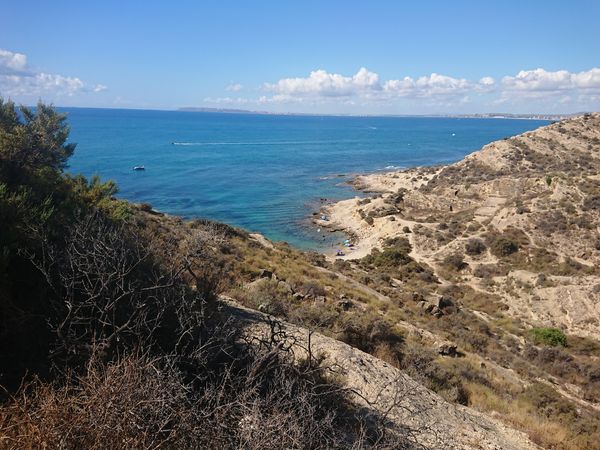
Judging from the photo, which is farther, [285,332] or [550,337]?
[550,337]

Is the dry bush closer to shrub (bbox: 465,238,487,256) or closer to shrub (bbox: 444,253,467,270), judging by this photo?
shrub (bbox: 444,253,467,270)

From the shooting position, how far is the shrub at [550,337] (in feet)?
65.5

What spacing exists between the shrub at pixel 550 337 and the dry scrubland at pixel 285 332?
0.29 ft

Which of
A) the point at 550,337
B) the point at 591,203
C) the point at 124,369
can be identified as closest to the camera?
the point at 124,369

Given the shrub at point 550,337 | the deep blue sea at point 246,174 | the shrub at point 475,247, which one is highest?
the deep blue sea at point 246,174

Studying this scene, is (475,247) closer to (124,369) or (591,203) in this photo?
(591,203)

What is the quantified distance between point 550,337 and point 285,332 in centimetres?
1802

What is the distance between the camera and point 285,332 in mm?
7508

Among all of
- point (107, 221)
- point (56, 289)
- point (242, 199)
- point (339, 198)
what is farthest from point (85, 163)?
point (56, 289)

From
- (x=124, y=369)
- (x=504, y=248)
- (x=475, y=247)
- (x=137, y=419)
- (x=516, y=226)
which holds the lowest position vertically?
(x=475, y=247)

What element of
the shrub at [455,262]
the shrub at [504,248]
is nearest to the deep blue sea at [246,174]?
the shrub at [455,262]

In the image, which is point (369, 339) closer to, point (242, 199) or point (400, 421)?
point (400, 421)

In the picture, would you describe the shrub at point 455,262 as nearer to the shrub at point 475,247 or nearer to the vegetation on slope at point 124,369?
the shrub at point 475,247

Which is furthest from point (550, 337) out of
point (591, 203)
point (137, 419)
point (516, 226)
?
point (137, 419)
